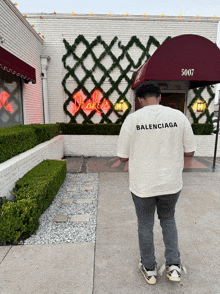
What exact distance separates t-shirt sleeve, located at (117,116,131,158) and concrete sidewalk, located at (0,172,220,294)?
4.45ft

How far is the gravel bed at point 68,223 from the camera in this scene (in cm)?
286

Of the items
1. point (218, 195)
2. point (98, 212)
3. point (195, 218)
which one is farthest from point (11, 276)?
point (218, 195)

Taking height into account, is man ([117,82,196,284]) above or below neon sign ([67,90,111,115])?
below

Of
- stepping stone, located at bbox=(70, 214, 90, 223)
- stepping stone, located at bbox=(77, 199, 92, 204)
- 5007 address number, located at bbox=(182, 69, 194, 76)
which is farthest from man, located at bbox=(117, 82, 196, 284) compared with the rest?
5007 address number, located at bbox=(182, 69, 194, 76)

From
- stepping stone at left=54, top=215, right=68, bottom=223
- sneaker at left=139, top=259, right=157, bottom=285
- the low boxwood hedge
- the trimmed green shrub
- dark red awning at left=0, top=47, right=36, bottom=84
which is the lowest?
stepping stone at left=54, top=215, right=68, bottom=223

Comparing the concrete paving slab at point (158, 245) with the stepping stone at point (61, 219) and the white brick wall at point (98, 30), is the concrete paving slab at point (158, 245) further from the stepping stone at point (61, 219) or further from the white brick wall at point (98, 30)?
the white brick wall at point (98, 30)

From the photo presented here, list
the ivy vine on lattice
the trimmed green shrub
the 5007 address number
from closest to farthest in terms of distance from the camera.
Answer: the trimmed green shrub → the 5007 address number → the ivy vine on lattice

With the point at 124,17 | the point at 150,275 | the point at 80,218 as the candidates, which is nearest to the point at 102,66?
the point at 124,17

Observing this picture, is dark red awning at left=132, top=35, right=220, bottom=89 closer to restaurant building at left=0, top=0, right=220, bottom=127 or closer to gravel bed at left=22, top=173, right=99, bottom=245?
restaurant building at left=0, top=0, right=220, bottom=127

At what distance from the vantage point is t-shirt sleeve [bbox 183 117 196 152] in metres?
1.89

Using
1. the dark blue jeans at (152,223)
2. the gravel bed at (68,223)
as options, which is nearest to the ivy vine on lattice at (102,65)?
Answer: the gravel bed at (68,223)

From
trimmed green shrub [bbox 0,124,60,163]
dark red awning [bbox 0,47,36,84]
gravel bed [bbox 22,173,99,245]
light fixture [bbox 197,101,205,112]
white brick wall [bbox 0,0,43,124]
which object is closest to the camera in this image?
gravel bed [bbox 22,173,99,245]

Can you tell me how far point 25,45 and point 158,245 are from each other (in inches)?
301

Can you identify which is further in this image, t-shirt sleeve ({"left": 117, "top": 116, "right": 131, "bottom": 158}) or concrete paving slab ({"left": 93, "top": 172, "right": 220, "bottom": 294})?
concrete paving slab ({"left": 93, "top": 172, "right": 220, "bottom": 294})
